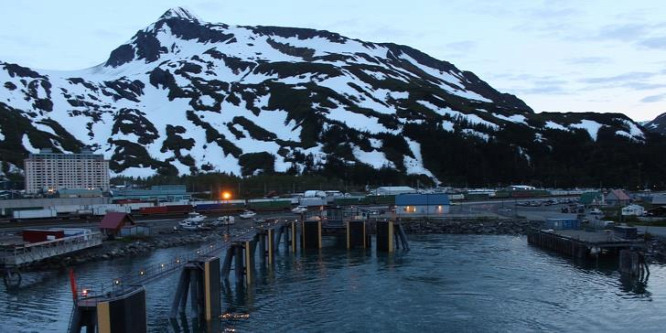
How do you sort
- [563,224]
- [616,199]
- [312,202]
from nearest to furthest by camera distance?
[563,224] < [616,199] < [312,202]

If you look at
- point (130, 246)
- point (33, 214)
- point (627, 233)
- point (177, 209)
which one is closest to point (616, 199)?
point (627, 233)

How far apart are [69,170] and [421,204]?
124 meters

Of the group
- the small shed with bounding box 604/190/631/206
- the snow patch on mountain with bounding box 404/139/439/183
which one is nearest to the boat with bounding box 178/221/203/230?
the small shed with bounding box 604/190/631/206

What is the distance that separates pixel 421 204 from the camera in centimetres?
8650

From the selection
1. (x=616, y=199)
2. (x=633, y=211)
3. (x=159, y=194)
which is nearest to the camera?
(x=633, y=211)

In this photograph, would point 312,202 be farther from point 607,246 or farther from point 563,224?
point 607,246

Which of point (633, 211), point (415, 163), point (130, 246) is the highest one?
point (415, 163)

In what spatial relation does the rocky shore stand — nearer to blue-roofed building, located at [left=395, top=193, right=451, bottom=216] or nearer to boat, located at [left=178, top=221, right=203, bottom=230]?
boat, located at [left=178, top=221, right=203, bottom=230]

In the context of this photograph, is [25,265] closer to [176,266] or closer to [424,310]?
[176,266]

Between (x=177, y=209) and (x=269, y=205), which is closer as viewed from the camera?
(x=177, y=209)

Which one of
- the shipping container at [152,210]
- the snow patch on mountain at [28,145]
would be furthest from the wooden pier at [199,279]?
the snow patch on mountain at [28,145]

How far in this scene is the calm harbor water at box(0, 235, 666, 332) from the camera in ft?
95.3

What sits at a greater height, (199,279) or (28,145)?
(28,145)

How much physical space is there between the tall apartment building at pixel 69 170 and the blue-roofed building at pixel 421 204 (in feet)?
347
